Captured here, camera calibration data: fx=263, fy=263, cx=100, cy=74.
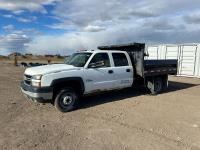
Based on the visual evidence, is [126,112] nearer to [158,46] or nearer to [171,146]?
[171,146]

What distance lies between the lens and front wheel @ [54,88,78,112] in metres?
8.24

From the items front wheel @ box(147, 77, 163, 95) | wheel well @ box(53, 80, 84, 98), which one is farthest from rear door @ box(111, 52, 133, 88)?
wheel well @ box(53, 80, 84, 98)

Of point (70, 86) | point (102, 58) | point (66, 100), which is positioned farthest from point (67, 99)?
point (102, 58)

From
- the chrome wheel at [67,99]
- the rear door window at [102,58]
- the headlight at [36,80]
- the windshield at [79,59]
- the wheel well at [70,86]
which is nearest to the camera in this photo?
the headlight at [36,80]

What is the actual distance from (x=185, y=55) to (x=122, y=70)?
11398 millimetres

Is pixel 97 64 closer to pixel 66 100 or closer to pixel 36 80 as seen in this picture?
pixel 66 100

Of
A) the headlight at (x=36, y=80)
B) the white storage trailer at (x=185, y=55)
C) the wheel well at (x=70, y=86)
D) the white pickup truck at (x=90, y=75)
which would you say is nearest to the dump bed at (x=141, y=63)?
the white pickup truck at (x=90, y=75)

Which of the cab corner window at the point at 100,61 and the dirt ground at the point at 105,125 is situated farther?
the cab corner window at the point at 100,61

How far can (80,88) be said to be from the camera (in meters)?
8.79

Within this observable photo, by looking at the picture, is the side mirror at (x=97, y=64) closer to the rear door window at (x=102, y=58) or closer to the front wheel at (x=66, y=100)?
the rear door window at (x=102, y=58)

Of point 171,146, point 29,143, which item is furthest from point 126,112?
point 29,143

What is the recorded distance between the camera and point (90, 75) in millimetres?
8898

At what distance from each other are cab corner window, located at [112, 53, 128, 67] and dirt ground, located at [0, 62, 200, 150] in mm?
1394

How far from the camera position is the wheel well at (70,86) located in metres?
8.22
